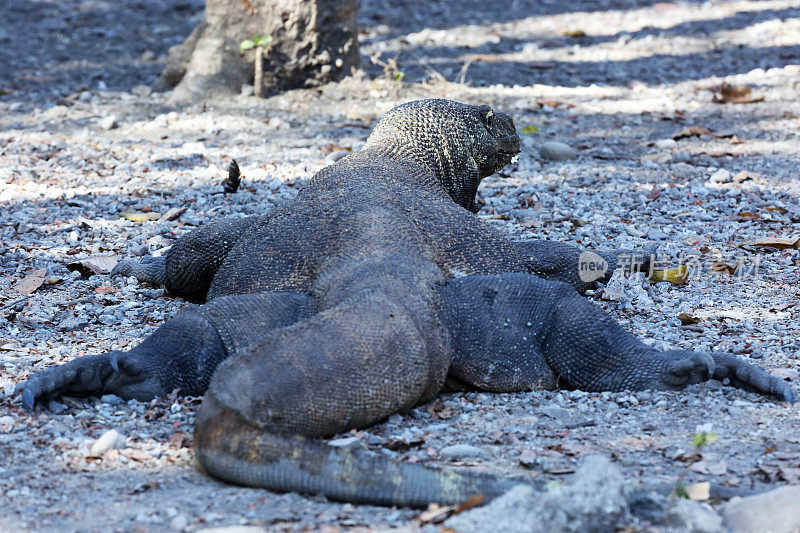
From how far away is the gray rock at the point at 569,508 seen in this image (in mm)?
2201

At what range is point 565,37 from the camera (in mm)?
11492

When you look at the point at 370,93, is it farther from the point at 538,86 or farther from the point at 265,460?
the point at 265,460

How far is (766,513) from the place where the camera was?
230 cm

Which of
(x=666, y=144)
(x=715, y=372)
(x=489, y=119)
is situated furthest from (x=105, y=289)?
(x=666, y=144)

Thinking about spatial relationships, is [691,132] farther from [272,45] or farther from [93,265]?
[93,265]

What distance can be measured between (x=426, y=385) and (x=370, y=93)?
19.0ft

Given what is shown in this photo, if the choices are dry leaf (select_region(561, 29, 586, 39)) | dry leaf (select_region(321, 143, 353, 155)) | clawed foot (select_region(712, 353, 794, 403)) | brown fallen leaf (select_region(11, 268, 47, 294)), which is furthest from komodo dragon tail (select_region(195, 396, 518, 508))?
dry leaf (select_region(561, 29, 586, 39))

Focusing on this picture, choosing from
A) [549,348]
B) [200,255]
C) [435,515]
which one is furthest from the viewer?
[200,255]

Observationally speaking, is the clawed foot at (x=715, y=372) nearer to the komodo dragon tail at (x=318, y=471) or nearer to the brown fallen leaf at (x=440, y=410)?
the brown fallen leaf at (x=440, y=410)

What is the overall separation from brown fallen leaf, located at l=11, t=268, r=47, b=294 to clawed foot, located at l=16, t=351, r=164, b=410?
148cm

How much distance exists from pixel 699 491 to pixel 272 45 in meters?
6.73

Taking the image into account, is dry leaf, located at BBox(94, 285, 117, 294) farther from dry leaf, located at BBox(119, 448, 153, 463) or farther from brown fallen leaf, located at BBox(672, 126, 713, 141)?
brown fallen leaf, located at BBox(672, 126, 713, 141)

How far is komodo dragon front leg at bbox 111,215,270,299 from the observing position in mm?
4379

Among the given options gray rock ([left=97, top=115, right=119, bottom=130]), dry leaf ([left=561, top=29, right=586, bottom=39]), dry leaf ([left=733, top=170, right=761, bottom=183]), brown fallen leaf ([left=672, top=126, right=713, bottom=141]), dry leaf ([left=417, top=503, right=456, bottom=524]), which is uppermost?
dry leaf ([left=561, top=29, right=586, bottom=39])
